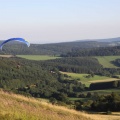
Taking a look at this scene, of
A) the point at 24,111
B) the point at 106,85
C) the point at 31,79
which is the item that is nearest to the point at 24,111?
the point at 24,111

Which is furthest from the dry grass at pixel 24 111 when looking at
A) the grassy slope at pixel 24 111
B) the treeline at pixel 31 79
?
the treeline at pixel 31 79

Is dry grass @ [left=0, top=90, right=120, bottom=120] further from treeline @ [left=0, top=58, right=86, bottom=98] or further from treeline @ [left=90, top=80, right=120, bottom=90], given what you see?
treeline @ [left=0, top=58, right=86, bottom=98]

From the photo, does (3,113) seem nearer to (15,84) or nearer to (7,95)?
(7,95)

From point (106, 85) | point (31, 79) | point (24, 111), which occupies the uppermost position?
point (24, 111)

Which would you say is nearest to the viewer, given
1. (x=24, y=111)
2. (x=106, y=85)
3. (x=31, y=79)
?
(x=24, y=111)

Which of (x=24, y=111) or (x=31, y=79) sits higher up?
(x=24, y=111)

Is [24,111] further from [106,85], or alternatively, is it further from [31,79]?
[31,79]

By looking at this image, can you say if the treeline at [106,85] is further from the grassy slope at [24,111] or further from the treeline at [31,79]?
the grassy slope at [24,111]

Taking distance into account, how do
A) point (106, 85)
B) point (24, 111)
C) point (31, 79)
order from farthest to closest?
point (31, 79)
point (106, 85)
point (24, 111)

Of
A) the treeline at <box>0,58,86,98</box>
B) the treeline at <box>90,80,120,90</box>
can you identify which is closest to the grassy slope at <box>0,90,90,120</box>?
the treeline at <box>90,80,120,90</box>

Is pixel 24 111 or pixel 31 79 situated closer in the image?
pixel 24 111

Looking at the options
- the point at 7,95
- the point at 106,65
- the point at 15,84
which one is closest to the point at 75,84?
the point at 15,84

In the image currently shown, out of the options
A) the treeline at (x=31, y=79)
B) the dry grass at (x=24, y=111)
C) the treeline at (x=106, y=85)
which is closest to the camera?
the dry grass at (x=24, y=111)
